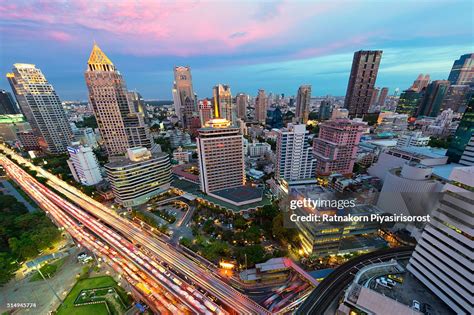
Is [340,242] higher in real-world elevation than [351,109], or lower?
lower

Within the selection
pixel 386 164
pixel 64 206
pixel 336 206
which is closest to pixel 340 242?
pixel 336 206

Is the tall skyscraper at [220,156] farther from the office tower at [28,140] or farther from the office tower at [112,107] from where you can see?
the office tower at [28,140]

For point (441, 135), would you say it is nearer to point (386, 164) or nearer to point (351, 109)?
point (351, 109)

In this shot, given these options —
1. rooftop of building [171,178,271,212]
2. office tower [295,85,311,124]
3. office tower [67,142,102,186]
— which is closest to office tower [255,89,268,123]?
office tower [295,85,311,124]

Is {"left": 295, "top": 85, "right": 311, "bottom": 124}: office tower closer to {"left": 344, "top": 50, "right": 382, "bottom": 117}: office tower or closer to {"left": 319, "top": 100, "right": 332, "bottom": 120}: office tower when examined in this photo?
{"left": 319, "top": 100, "right": 332, "bottom": 120}: office tower

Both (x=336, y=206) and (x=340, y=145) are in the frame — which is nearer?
(x=336, y=206)

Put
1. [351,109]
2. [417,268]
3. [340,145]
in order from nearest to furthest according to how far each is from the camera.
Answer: [417,268] → [340,145] → [351,109]

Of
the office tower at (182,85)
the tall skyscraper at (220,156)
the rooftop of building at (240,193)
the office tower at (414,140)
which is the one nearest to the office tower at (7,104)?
the office tower at (182,85)
